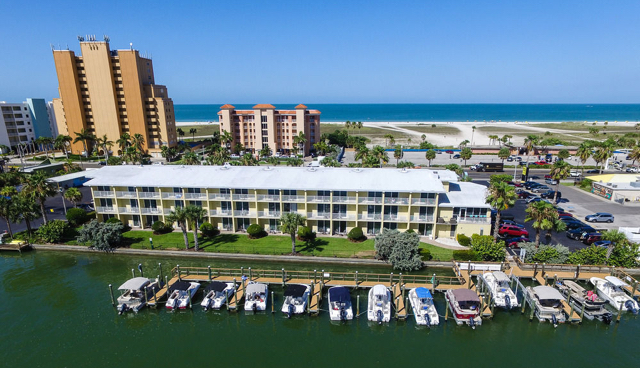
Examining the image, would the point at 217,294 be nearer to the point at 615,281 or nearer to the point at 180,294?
the point at 180,294

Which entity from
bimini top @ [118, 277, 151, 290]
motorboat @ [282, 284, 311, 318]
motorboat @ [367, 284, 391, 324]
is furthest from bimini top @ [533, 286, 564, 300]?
bimini top @ [118, 277, 151, 290]

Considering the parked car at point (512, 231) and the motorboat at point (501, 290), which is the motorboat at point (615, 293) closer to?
the motorboat at point (501, 290)

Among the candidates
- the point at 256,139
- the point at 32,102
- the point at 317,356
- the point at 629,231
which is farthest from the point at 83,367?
the point at 32,102

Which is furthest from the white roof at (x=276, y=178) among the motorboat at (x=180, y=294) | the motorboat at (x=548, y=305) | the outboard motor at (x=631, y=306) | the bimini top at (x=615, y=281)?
the outboard motor at (x=631, y=306)

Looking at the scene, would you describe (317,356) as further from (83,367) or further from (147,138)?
(147,138)

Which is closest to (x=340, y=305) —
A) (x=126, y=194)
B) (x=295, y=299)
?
(x=295, y=299)
